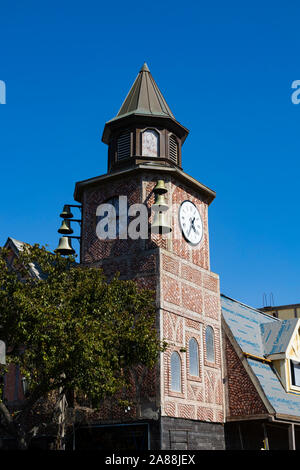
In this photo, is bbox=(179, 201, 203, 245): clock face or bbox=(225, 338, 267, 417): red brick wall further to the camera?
bbox=(179, 201, 203, 245): clock face

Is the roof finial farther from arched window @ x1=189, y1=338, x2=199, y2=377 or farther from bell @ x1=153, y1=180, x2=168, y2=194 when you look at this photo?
arched window @ x1=189, y1=338, x2=199, y2=377

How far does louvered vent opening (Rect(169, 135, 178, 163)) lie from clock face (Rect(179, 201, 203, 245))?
227 centimetres

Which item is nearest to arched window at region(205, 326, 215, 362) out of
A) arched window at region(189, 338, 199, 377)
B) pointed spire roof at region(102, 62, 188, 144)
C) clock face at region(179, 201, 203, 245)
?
arched window at region(189, 338, 199, 377)

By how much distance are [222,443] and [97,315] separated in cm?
893

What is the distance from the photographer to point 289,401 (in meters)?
27.1

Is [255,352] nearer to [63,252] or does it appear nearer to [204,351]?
[204,351]

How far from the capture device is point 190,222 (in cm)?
2770

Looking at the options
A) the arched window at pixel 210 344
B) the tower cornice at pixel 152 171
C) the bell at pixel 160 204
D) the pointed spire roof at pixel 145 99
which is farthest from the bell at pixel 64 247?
the arched window at pixel 210 344

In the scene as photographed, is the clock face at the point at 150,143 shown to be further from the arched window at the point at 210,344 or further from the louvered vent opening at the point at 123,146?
the arched window at the point at 210,344

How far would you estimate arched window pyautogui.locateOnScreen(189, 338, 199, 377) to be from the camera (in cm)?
2503

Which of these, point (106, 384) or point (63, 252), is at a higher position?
point (63, 252)

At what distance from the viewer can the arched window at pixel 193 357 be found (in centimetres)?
2503

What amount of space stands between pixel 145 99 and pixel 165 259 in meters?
→ 8.79
